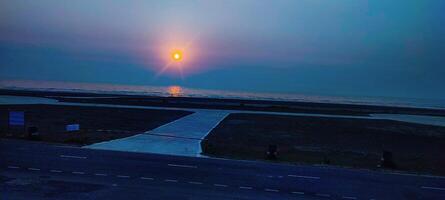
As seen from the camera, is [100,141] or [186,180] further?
[100,141]

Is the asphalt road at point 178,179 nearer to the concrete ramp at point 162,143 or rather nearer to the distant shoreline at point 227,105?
the concrete ramp at point 162,143

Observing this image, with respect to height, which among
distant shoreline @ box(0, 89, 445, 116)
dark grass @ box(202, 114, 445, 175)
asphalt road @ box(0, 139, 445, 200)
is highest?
asphalt road @ box(0, 139, 445, 200)

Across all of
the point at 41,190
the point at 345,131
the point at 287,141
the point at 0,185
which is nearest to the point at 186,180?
the point at 41,190

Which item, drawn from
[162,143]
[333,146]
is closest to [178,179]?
[162,143]

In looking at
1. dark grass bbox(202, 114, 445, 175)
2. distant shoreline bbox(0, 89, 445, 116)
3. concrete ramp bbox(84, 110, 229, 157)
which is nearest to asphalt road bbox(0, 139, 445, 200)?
concrete ramp bbox(84, 110, 229, 157)

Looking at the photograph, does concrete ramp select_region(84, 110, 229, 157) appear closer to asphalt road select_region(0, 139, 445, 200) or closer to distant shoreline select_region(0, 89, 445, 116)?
asphalt road select_region(0, 139, 445, 200)

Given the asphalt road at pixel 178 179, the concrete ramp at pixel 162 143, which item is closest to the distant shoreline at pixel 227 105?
the concrete ramp at pixel 162 143

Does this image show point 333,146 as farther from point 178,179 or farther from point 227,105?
point 227,105

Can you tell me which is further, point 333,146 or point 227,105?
point 227,105

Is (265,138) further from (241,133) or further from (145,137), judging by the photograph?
(145,137)
